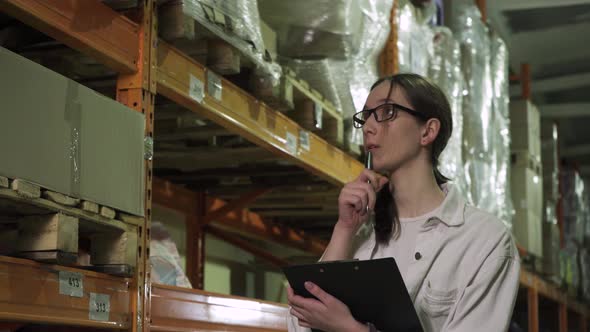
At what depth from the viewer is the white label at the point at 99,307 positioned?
2678 millimetres

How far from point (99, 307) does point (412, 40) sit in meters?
3.73

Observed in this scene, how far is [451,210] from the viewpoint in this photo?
2.58 meters

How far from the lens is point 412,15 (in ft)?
19.8

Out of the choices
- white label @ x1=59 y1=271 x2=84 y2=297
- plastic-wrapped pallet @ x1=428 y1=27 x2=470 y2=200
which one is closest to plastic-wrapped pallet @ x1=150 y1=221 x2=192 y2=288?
white label @ x1=59 y1=271 x2=84 y2=297

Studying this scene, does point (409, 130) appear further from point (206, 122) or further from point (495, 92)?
point (495, 92)

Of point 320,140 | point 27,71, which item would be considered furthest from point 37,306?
point 320,140

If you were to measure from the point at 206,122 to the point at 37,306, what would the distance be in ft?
6.23

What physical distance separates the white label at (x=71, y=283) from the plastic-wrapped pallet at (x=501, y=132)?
5.35 metres

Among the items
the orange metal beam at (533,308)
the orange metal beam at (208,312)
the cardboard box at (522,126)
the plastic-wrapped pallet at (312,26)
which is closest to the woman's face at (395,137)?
the orange metal beam at (208,312)

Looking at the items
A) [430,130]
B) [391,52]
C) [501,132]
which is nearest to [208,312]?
[430,130]

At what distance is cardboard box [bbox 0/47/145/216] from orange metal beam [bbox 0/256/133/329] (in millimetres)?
228

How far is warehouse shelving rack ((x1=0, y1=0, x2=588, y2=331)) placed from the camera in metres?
2.46

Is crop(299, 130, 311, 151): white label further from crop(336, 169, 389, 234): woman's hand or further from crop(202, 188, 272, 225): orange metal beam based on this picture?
crop(336, 169, 389, 234): woman's hand

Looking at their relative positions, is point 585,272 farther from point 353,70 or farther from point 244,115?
point 244,115
